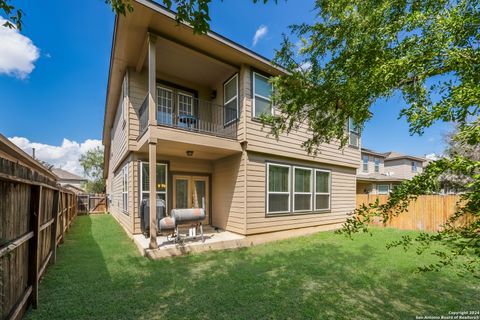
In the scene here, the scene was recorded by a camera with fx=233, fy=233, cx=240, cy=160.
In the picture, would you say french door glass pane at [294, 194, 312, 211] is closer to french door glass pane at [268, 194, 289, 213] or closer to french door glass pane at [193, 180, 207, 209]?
french door glass pane at [268, 194, 289, 213]

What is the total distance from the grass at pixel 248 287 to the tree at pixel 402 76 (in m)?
1.74

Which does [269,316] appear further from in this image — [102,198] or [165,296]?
[102,198]

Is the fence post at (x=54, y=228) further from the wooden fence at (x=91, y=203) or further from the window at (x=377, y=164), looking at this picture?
the window at (x=377, y=164)

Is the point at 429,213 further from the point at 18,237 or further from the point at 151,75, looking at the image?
the point at 18,237

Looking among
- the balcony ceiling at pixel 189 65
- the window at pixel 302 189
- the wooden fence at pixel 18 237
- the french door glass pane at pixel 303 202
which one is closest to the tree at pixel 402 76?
the wooden fence at pixel 18 237

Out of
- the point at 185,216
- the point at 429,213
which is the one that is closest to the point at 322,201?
the point at 429,213

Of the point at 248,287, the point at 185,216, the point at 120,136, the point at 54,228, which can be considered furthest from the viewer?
the point at 120,136

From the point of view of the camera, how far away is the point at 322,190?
10.2 metres

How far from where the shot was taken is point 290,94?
3.95m

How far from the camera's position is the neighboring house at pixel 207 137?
6.54 meters

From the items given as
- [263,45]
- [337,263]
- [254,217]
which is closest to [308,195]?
[254,217]

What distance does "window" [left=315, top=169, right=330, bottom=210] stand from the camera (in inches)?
391

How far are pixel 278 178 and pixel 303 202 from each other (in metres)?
1.68

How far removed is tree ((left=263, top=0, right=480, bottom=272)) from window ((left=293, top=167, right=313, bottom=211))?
503cm
